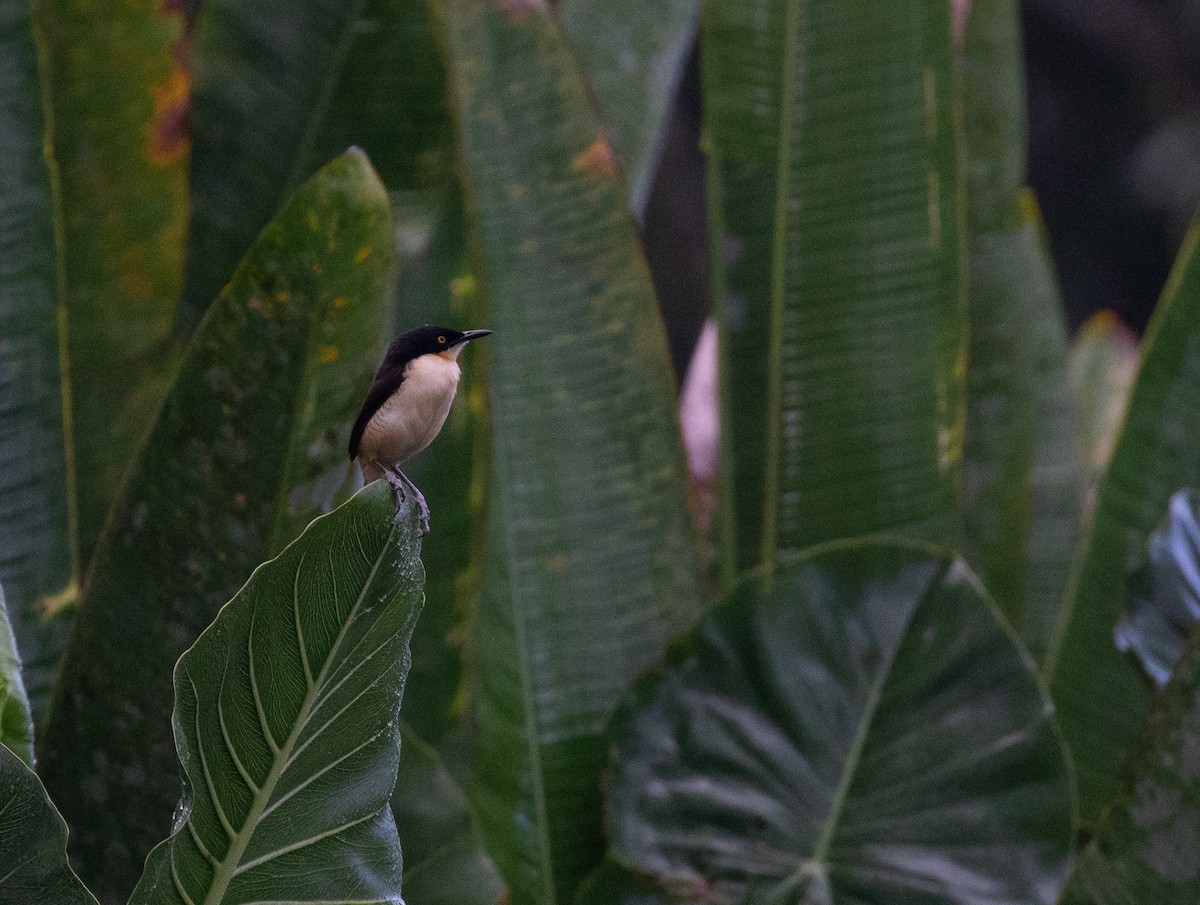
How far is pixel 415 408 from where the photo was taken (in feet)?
1.23

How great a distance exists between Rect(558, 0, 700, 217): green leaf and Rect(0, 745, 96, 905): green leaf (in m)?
0.76

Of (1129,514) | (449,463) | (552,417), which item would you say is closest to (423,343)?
(449,463)

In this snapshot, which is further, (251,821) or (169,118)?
(169,118)

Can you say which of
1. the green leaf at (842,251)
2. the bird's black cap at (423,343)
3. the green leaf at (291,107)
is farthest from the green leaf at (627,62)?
the bird's black cap at (423,343)

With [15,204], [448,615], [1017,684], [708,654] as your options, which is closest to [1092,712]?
[1017,684]

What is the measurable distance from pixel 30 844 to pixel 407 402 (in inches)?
7.2

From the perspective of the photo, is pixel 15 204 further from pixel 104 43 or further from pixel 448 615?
pixel 448 615

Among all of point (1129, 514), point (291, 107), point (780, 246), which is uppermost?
point (291, 107)

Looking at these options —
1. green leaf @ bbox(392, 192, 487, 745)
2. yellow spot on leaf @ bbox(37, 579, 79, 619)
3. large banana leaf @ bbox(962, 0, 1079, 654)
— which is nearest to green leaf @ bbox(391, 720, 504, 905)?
green leaf @ bbox(392, 192, 487, 745)

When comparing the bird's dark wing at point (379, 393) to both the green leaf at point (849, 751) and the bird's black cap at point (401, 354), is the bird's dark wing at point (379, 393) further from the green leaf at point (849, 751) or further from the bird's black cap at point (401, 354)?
the green leaf at point (849, 751)

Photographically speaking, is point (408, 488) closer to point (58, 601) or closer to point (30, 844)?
point (30, 844)

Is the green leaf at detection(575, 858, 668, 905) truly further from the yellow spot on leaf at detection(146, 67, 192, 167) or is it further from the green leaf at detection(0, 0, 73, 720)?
the yellow spot on leaf at detection(146, 67, 192, 167)

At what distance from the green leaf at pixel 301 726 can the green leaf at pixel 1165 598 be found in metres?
0.49

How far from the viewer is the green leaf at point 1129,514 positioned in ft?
2.97
